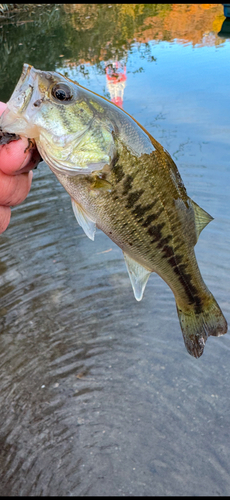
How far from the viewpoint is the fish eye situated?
63.2 inches

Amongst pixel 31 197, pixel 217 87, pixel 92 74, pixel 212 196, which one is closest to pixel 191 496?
pixel 212 196

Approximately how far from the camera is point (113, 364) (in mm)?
3365

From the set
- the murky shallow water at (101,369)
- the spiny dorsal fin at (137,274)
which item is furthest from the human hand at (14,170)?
the murky shallow water at (101,369)

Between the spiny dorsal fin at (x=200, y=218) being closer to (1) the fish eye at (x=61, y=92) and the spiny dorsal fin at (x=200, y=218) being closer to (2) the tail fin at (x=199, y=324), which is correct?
(2) the tail fin at (x=199, y=324)

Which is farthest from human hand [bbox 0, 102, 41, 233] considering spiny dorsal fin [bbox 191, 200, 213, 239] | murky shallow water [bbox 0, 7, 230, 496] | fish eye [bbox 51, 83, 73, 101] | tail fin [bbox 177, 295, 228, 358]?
murky shallow water [bbox 0, 7, 230, 496]

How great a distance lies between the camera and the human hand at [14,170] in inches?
60.5

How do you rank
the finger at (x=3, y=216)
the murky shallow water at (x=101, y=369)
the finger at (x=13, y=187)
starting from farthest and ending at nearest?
the murky shallow water at (x=101, y=369), the finger at (x=3, y=216), the finger at (x=13, y=187)

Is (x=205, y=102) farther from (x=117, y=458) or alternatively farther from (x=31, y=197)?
(x=117, y=458)

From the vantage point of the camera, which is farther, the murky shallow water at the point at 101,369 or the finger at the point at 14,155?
the murky shallow water at the point at 101,369

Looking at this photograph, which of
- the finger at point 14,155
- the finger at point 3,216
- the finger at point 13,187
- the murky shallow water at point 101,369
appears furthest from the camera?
the murky shallow water at point 101,369

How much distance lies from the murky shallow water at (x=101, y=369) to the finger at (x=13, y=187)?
193 centimetres

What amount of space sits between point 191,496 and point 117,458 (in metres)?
0.53

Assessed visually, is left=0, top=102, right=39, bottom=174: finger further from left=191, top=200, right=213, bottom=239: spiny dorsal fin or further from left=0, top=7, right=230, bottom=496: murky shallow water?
left=0, top=7, right=230, bottom=496: murky shallow water

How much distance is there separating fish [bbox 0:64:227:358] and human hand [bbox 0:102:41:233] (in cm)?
5
